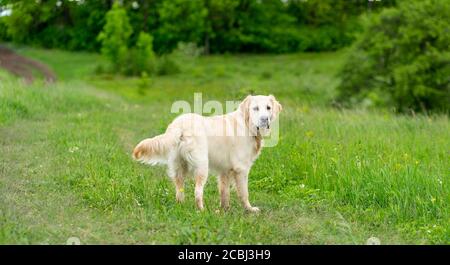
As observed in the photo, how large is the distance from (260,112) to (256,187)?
219cm

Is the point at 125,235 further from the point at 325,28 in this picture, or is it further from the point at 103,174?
the point at 325,28

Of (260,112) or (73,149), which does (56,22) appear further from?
(260,112)

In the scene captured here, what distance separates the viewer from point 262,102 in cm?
664

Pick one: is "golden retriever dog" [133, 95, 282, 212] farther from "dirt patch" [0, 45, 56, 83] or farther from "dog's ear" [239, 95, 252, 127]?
"dirt patch" [0, 45, 56, 83]

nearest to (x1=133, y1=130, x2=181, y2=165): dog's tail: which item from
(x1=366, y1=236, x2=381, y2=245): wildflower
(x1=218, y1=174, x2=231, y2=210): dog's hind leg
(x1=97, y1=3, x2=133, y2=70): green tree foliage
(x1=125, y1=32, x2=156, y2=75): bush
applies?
(x1=218, y1=174, x2=231, y2=210): dog's hind leg

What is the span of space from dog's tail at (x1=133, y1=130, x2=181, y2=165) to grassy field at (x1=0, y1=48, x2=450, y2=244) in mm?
614

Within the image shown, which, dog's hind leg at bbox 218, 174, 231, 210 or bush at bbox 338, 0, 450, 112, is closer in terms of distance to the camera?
dog's hind leg at bbox 218, 174, 231, 210

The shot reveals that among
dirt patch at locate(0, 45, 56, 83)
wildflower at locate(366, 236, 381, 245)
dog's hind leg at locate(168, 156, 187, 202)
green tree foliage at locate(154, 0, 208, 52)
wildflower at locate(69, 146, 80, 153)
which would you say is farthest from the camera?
green tree foliage at locate(154, 0, 208, 52)

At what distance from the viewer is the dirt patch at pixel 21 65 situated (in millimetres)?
28188

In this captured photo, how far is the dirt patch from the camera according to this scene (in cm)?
2819

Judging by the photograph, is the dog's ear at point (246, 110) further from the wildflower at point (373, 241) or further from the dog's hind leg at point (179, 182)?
the wildflower at point (373, 241)

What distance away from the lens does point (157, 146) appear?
6664mm

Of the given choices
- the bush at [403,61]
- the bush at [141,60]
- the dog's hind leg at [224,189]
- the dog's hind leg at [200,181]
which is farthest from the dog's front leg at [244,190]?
the bush at [141,60]
